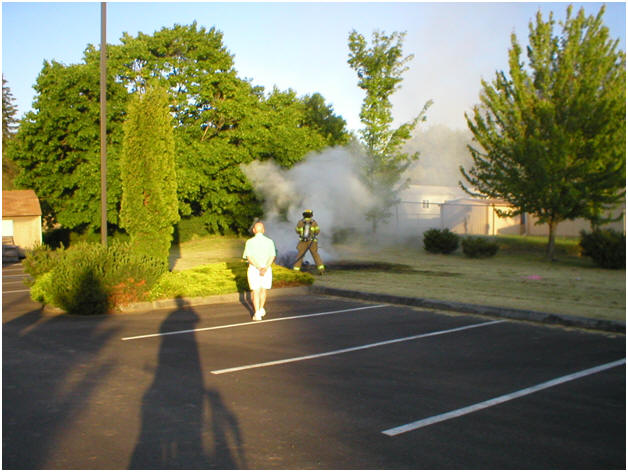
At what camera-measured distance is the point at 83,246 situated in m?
13.0

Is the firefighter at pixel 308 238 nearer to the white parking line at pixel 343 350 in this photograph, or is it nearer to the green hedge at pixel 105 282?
the green hedge at pixel 105 282

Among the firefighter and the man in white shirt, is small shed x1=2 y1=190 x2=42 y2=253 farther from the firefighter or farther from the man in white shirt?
the man in white shirt

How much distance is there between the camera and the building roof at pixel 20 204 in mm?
31594

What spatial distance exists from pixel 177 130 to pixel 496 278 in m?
20.7

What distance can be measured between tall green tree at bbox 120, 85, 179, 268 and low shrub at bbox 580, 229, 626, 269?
13902mm

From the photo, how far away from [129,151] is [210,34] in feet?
71.5

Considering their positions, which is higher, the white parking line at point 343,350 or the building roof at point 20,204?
the building roof at point 20,204

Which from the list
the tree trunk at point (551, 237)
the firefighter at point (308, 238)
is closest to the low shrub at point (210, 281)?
the firefighter at point (308, 238)

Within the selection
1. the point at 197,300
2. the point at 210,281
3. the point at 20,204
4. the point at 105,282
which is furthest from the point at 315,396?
the point at 20,204

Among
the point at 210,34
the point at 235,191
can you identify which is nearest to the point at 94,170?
the point at 235,191

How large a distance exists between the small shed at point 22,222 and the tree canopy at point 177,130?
3.22 feet

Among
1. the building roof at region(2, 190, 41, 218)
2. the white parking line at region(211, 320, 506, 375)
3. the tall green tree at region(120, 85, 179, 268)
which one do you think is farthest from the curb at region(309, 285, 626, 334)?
the building roof at region(2, 190, 41, 218)

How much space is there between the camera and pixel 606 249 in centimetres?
2003

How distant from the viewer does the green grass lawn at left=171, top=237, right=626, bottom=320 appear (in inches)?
470
